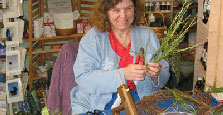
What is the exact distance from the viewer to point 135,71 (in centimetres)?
156

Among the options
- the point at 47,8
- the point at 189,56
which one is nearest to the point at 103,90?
the point at 47,8

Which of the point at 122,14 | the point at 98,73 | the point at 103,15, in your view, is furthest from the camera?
the point at 103,15

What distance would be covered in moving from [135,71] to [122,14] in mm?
453

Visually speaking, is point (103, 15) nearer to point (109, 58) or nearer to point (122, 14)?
point (122, 14)

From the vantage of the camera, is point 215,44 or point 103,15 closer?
point 215,44

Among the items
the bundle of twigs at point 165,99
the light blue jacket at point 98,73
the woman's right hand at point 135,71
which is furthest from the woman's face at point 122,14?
the bundle of twigs at point 165,99

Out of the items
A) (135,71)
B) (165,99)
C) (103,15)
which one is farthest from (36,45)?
(165,99)

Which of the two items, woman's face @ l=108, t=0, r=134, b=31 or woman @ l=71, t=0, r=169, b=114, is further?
woman's face @ l=108, t=0, r=134, b=31

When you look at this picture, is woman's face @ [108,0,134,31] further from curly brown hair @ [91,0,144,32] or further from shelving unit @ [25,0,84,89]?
shelving unit @ [25,0,84,89]

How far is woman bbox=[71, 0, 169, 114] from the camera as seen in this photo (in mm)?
1742

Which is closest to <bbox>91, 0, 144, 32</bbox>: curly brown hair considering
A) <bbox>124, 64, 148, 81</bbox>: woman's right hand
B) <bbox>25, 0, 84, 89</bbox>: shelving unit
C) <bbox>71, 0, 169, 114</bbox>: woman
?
<bbox>71, 0, 169, 114</bbox>: woman

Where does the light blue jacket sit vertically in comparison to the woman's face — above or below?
below

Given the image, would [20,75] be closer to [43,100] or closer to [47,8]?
[43,100]

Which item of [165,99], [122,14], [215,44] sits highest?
[122,14]
